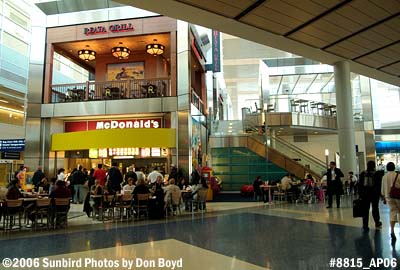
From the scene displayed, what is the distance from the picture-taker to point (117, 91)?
1587 cm

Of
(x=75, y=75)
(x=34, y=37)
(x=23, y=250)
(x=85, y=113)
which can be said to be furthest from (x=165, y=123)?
(x=75, y=75)

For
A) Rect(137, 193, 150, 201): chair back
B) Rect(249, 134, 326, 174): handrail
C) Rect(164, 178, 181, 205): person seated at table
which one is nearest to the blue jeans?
Rect(137, 193, 150, 201): chair back

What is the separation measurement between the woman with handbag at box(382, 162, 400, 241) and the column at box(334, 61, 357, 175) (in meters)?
5.58

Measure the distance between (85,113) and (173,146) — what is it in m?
4.64

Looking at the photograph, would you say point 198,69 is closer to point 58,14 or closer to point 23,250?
point 58,14

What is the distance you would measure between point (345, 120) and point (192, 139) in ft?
22.0

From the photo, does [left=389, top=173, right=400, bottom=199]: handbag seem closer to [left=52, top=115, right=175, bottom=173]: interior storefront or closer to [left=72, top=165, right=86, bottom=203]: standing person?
[left=52, top=115, right=175, bottom=173]: interior storefront

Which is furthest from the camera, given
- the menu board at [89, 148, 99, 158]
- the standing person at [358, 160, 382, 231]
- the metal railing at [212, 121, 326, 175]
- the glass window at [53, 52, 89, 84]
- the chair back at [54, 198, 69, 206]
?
the glass window at [53, 52, 89, 84]

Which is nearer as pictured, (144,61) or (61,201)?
(61,201)

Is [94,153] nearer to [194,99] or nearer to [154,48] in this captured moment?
[194,99]

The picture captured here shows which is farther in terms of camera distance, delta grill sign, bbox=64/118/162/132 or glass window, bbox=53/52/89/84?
glass window, bbox=53/52/89/84

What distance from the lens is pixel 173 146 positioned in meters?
14.6

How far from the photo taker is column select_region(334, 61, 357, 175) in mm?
11602

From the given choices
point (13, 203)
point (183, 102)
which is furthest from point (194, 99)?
point (13, 203)
